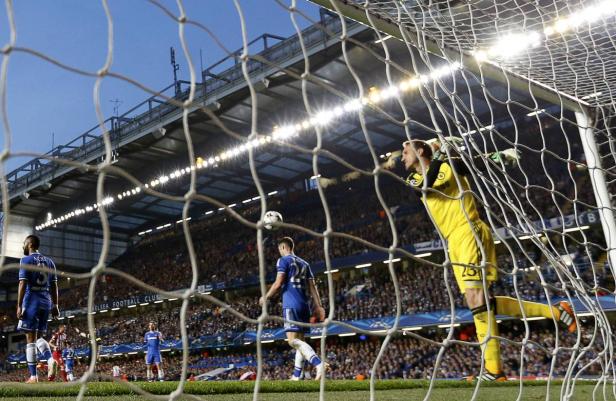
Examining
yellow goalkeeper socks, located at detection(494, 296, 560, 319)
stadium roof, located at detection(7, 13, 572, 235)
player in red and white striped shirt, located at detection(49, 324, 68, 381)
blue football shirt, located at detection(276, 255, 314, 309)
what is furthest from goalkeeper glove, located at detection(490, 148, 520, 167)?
player in red and white striped shirt, located at detection(49, 324, 68, 381)

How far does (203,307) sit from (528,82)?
86.4 ft

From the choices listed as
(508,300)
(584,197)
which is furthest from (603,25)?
(584,197)

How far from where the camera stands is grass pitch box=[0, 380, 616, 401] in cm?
420

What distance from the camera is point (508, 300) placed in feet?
13.5

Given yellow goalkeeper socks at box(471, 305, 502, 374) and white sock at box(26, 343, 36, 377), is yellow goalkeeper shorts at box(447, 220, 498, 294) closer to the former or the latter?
yellow goalkeeper socks at box(471, 305, 502, 374)

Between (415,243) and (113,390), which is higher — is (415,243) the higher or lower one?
the higher one

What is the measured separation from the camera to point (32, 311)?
7.00 meters

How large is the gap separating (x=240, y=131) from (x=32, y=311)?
16.6 m

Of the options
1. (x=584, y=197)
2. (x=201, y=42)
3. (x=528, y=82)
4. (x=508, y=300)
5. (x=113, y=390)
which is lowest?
(x=113, y=390)

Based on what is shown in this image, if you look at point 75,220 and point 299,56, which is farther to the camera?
point 75,220

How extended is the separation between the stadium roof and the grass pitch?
9.35m

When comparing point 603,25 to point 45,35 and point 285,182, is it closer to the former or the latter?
point 285,182

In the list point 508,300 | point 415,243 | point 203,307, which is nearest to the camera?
point 508,300

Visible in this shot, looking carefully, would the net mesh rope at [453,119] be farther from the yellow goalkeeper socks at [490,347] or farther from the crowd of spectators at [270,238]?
the crowd of spectators at [270,238]
